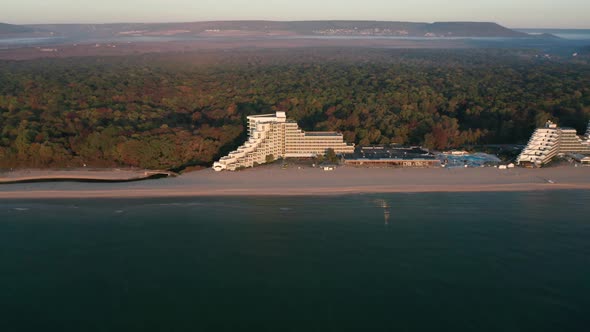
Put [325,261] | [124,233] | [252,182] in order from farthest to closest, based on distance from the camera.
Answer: [252,182] → [124,233] → [325,261]

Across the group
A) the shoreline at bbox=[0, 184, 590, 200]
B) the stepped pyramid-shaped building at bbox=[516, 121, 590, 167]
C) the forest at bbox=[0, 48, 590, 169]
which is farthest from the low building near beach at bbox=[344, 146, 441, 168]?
the stepped pyramid-shaped building at bbox=[516, 121, 590, 167]

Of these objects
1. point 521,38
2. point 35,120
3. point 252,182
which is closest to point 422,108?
point 252,182

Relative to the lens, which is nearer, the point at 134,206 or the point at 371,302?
the point at 371,302

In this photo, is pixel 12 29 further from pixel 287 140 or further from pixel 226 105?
pixel 287 140

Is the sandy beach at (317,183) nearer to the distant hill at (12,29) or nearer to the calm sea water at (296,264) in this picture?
the calm sea water at (296,264)

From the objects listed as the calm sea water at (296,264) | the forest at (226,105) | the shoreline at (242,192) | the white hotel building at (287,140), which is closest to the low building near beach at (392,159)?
the white hotel building at (287,140)

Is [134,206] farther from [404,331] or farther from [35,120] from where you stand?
[35,120]
